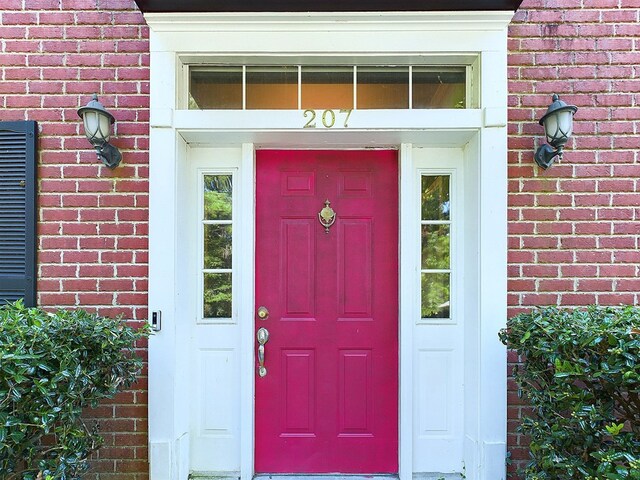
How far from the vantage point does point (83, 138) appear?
253 centimetres

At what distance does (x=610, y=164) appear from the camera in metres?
2.48

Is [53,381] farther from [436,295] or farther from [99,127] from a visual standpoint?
[436,295]

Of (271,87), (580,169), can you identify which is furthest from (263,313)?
(580,169)

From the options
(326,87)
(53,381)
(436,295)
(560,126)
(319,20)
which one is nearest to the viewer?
(53,381)

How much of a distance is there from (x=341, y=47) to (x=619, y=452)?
2.58m

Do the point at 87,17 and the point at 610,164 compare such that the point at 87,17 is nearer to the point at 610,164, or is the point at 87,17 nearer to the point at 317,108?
the point at 317,108

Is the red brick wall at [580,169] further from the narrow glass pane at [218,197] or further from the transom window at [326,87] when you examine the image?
the narrow glass pane at [218,197]

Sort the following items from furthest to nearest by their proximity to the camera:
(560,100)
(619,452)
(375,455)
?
(375,455) → (560,100) → (619,452)

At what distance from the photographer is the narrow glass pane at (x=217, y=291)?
2.72 m

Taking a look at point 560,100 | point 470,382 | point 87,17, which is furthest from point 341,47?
point 470,382

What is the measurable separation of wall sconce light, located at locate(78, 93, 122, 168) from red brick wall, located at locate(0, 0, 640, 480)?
0.10 meters

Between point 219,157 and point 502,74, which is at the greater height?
point 502,74

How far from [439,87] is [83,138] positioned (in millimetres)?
2369

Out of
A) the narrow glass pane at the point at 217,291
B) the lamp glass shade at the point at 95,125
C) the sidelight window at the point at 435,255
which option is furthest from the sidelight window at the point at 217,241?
the sidelight window at the point at 435,255
